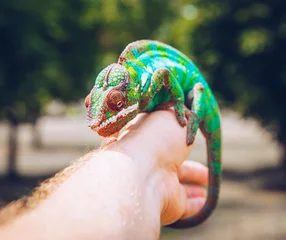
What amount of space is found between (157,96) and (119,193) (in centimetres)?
86

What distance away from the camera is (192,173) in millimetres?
2631

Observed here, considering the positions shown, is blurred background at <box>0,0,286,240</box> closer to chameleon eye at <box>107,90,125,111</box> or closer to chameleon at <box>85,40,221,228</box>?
chameleon at <box>85,40,221,228</box>

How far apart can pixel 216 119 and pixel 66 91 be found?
1074 centimetres

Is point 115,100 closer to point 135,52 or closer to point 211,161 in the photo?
point 135,52

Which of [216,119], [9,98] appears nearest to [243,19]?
[9,98]

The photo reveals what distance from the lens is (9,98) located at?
420 inches

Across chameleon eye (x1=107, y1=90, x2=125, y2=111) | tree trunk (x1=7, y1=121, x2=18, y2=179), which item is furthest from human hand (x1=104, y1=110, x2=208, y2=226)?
tree trunk (x1=7, y1=121, x2=18, y2=179)

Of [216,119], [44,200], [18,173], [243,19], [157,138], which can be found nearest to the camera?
[44,200]

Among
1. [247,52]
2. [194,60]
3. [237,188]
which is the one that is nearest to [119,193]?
[247,52]

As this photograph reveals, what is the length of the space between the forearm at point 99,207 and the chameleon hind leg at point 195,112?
49 cm

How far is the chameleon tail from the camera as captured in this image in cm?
255

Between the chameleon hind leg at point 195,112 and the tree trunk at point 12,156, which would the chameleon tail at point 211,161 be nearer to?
the chameleon hind leg at point 195,112

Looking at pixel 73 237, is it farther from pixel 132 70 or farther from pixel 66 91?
pixel 66 91

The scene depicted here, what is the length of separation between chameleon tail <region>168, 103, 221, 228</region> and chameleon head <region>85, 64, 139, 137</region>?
25.2 inches
